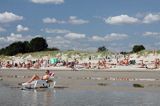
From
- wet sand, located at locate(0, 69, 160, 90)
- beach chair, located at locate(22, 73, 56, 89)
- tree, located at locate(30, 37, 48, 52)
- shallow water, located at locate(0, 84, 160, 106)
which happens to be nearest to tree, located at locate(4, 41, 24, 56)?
tree, located at locate(30, 37, 48, 52)

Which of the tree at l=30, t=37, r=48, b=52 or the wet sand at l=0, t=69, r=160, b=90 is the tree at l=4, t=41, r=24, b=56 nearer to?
the tree at l=30, t=37, r=48, b=52

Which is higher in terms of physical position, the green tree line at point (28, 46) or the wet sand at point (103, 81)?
the green tree line at point (28, 46)

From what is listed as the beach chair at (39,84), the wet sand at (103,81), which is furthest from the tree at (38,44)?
the beach chair at (39,84)

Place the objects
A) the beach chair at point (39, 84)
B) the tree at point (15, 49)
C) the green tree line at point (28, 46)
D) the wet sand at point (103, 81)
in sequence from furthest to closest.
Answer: the green tree line at point (28, 46) → the tree at point (15, 49) → the wet sand at point (103, 81) → the beach chair at point (39, 84)

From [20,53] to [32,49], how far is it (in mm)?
4624

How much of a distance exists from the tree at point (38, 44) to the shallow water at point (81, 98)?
68102mm

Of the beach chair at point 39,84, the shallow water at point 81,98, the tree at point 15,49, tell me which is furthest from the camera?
the tree at point 15,49

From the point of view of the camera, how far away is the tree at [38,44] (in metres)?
96.3

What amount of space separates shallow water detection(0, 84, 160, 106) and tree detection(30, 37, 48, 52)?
6810 centimetres

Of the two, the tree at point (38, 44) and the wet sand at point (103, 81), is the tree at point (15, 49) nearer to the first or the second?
the tree at point (38, 44)

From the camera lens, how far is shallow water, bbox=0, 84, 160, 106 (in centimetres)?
2192

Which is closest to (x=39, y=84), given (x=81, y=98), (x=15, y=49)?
(x=81, y=98)

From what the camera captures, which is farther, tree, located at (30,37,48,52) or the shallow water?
tree, located at (30,37,48,52)

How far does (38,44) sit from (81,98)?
7409 centimetres
